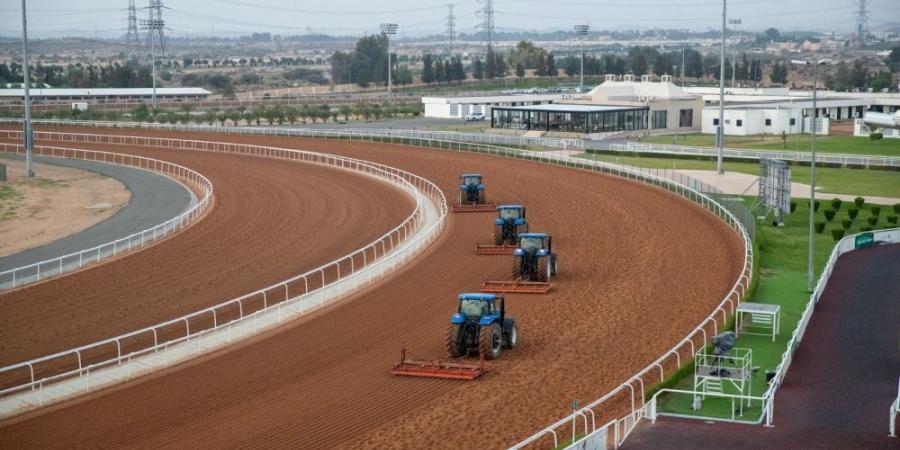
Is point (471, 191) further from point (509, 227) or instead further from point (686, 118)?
point (686, 118)

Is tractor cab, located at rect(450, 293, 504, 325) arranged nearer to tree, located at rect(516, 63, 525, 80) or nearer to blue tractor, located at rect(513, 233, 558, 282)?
blue tractor, located at rect(513, 233, 558, 282)

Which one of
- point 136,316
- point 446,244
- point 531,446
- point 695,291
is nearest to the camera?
point 531,446

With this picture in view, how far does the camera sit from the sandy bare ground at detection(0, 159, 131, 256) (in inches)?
1337

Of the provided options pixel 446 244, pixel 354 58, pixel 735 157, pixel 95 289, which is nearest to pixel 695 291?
pixel 446 244

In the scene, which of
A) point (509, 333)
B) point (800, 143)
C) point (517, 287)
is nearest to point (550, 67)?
point (800, 143)

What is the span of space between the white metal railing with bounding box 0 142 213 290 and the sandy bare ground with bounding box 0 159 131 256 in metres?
2.57

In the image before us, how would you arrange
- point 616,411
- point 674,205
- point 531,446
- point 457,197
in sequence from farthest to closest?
point 457,197 → point 674,205 → point 616,411 → point 531,446

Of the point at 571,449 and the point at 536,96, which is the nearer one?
the point at 571,449

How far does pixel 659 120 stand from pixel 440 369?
54.0 m

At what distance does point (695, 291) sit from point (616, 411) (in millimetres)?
8771

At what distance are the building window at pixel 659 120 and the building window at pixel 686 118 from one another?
4.84ft

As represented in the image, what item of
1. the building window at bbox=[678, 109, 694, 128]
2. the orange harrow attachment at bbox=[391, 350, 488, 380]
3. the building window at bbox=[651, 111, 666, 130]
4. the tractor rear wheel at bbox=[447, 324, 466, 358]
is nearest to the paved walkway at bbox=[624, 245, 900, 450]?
the orange harrow attachment at bbox=[391, 350, 488, 380]

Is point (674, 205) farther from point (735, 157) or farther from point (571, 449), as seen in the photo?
point (571, 449)

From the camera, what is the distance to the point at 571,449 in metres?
13.7
